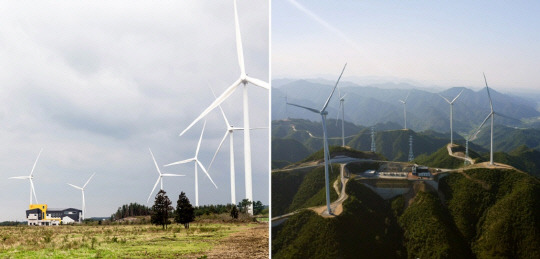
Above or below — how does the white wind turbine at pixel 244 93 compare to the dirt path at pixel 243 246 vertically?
above

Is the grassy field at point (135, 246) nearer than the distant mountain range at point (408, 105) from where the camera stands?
No

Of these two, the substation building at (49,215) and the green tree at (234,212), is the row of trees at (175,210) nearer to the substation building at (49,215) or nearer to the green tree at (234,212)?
the green tree at (234,212)

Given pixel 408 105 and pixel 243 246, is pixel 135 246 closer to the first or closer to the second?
pixel 243 246

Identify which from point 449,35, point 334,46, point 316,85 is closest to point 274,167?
point 316,85

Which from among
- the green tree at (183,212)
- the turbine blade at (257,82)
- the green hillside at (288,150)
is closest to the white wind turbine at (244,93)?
the turbine blade at (257,82)

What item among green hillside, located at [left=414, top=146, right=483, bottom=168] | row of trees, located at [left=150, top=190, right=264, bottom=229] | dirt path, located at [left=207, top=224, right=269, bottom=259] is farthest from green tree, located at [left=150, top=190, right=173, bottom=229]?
green hillside, located at [left=414, top=146, right=483, bottom=168]

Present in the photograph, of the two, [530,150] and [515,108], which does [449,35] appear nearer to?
[515,108]
